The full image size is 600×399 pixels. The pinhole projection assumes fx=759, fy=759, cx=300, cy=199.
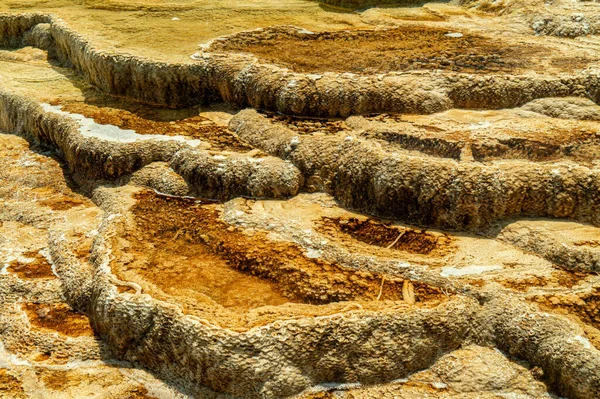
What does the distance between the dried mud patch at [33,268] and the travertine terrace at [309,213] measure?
8cm

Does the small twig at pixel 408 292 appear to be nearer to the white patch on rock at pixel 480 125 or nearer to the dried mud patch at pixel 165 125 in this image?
the white patch on rock at pixel 480 125

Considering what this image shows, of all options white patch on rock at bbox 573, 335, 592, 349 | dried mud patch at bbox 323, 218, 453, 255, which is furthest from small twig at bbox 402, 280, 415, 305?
white patch on rock at bbox 573, 335, 592, 349

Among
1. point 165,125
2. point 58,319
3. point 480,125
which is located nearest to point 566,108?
point 480,125

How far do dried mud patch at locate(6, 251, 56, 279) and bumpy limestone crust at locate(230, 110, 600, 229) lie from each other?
4.80m

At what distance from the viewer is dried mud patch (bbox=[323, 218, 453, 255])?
10773 mm

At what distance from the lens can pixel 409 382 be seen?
30.3 feet

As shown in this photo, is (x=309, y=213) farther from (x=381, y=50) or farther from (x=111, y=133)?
(x=381, y=50)

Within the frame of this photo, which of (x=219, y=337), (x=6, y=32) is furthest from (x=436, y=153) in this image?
(x=6, y=32)

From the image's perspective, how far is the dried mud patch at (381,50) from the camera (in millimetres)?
14742

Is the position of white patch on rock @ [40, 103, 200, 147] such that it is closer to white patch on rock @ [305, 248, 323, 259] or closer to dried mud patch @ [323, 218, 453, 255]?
dried mud patch @ [323, 218, 453, 255]

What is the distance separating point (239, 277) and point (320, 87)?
4.72 metres

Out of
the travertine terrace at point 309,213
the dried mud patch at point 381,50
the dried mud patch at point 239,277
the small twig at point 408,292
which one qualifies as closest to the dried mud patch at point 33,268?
the travertine terrace at point 309,213

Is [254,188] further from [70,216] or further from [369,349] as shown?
[369,349]

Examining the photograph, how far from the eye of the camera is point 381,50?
629 inches
